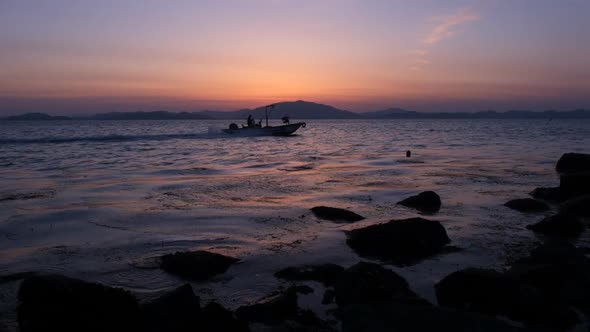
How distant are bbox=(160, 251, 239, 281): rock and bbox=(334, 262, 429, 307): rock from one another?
2.30m

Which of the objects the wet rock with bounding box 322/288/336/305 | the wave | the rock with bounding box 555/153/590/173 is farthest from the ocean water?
the wave

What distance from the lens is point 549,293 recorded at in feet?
19.9

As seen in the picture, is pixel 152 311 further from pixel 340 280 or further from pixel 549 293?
pixel 549 293

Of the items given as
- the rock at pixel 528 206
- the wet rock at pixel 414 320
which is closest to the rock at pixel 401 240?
the wet rock at pixel 414 320

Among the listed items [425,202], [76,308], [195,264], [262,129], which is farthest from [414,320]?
[262,129]

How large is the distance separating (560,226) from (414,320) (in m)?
6.98

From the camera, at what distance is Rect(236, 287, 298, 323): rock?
5.55 meters

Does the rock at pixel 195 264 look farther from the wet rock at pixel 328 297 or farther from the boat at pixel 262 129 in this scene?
the boat at pixel 262 129

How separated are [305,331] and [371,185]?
12466mm

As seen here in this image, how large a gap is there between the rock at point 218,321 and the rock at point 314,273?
6.44 feet

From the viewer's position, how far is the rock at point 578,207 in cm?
1120

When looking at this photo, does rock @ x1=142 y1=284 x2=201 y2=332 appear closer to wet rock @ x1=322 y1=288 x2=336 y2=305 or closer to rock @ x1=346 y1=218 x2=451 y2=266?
wet rock @ x1=322 y1=288 x2=336 y2=305

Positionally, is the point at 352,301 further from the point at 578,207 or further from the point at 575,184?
the point at 575,184

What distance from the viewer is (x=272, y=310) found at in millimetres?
5633
